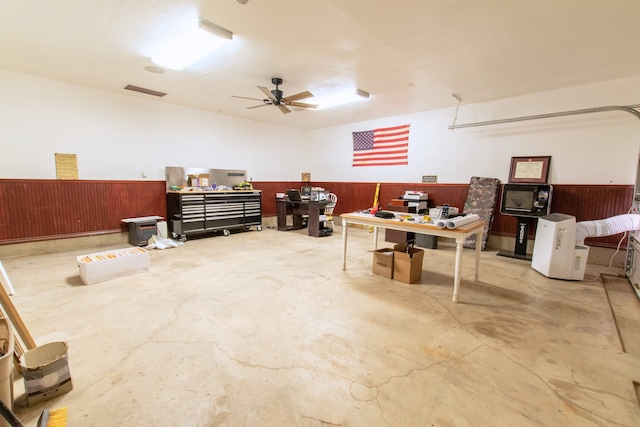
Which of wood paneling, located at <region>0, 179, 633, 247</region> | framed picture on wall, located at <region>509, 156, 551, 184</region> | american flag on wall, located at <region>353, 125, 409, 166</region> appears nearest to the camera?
wood paneling, located at <region>0, 179, 633, 247</region>

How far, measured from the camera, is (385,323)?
2.39 meters

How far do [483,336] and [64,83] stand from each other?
693 cm

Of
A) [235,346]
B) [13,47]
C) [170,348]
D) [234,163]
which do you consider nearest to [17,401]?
[170,348]

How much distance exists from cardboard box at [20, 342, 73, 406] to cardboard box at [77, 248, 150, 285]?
1816mm

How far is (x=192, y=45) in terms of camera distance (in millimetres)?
3068

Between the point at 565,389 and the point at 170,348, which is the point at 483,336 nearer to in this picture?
the point at 565,389

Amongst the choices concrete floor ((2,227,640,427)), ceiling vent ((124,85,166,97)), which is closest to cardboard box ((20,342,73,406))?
concrete floor ((2,227,640,427))

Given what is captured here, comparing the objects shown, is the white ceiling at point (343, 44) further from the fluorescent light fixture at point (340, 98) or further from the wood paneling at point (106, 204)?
the wood paneling at point (106, 204)

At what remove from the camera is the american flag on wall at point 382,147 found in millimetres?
6293

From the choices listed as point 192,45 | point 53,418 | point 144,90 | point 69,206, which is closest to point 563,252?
point 53,418

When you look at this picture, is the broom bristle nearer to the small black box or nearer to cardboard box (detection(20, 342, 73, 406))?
cardboard box (detection(20, 342, 73, 406))

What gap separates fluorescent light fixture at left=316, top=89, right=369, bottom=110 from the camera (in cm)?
478

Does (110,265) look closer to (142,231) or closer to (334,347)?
(142,231)

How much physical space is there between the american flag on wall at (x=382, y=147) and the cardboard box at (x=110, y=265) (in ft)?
17.7
